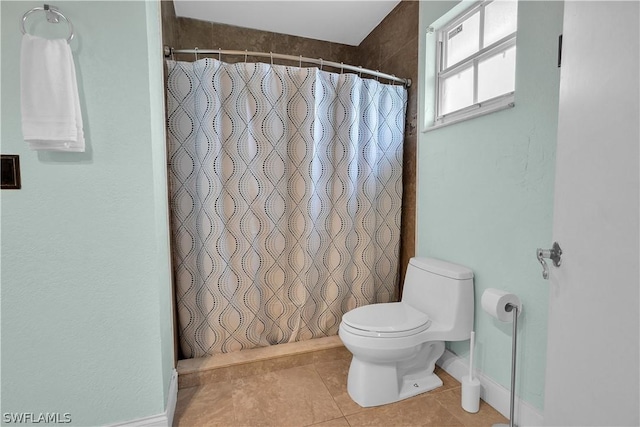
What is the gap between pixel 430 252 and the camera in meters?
1.88

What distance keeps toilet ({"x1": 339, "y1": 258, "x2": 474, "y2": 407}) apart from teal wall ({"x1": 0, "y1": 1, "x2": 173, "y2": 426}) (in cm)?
94

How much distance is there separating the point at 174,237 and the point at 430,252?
1529 mm


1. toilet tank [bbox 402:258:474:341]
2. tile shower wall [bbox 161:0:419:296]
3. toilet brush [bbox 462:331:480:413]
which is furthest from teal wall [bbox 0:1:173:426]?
toilet brush [bbox 462:331:480:413]

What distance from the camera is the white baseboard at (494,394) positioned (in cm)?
130

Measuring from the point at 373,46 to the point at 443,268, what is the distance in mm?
1867

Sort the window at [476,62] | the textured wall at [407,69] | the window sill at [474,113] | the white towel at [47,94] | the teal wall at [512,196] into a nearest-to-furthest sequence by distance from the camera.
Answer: the white towel at [47,94] < the teal wall at [512,196] < the window sill at [474,113] < the window at [476,62] < the textured wall at [407,69]

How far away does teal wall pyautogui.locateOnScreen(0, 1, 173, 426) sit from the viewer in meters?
1.08

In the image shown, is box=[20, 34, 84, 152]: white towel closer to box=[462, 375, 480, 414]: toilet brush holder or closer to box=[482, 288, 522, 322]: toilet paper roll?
box=[482, 288, 522, 322]: toilet paper roll

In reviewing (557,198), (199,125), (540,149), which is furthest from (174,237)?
(540,149)

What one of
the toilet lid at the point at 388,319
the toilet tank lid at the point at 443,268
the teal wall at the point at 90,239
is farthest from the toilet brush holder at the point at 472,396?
the teal wall at the point at 90,239

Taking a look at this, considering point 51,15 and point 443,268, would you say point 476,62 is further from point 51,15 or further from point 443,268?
point 51,15

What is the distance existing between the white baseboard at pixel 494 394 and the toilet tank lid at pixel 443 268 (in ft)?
1.67

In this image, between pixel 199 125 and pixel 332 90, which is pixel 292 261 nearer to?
pixel 199 125

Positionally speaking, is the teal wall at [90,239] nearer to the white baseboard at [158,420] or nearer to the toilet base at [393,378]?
the white baseboard at [158,420]
